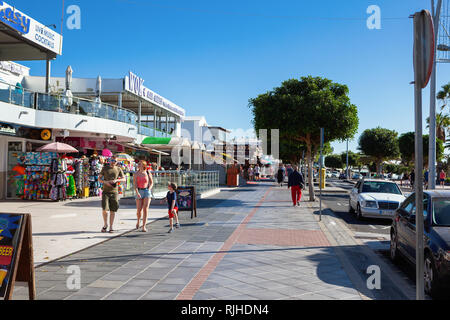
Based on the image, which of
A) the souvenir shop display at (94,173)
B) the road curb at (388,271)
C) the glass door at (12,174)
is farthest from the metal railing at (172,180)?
the road curb at (388,271)

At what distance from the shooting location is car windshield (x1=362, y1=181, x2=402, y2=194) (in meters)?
13.6

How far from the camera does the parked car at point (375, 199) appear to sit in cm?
1218

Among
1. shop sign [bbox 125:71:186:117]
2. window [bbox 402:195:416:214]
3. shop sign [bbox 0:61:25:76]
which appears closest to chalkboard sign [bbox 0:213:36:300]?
window [bbox 402:195:416:214]

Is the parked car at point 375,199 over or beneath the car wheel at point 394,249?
over

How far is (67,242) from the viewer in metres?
7.83

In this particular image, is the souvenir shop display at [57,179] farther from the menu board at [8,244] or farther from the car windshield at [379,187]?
the menu board at [8,244]

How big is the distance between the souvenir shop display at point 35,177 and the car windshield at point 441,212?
14.6 meters

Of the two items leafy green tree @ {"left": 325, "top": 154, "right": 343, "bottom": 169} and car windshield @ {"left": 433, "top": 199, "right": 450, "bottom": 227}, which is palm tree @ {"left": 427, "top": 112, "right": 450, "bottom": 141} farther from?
leafy green tree @ {"left": 325, "top": 154, "right": 343, "bottom": 169}

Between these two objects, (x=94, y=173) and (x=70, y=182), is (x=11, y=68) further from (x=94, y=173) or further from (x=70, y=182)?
(x=70, y=182)

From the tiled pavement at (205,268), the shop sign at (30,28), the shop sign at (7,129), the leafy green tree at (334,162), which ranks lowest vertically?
the tiled pavement at (205,268)

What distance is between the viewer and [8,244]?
423cm
